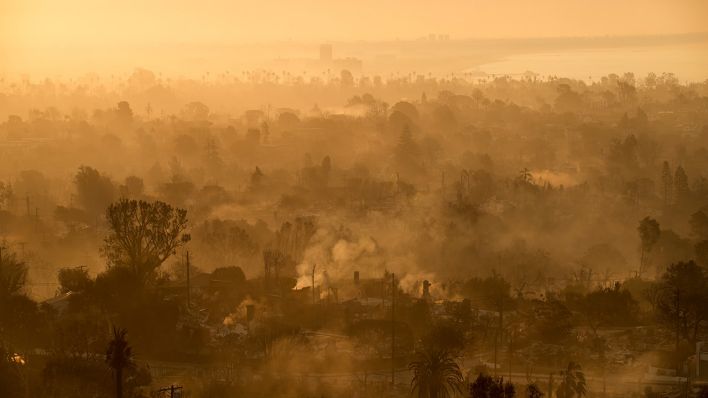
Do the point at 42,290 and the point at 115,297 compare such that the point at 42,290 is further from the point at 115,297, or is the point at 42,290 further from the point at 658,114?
the point at 658,114

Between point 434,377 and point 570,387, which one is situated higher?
point 434,377

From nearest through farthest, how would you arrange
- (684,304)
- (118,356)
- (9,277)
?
(118,356), (684,304), (9,277)

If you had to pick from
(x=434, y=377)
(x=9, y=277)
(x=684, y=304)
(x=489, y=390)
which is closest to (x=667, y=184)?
(x=684, y=304)

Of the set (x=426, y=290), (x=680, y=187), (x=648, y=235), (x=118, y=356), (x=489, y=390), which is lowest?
(x=489, y=390)

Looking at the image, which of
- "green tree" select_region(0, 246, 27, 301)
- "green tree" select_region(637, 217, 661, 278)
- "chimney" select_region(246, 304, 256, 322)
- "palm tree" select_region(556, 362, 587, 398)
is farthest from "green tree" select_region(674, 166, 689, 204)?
"green tree" select_region(0, 246, 27, 301)

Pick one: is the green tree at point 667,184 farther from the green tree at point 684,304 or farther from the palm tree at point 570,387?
the palm tree at point 570,387

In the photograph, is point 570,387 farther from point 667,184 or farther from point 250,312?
point 667,184

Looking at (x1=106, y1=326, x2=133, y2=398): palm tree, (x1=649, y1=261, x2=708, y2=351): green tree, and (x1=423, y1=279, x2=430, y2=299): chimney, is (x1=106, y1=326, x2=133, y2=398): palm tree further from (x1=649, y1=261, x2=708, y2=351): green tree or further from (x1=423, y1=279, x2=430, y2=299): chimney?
(x1=649, y1=261, x2=708, y2=351): green tree

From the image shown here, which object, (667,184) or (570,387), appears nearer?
(570,387)

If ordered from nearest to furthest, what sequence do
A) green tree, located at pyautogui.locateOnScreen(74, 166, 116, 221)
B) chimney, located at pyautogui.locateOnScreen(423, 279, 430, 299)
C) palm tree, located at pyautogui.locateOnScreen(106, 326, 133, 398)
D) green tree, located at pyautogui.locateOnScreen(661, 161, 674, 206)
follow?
palm tree, located at pyautogui.locateOnScreen(106, 326, 133, 398) < chimney, located at pyautogui.locateOnScreen(423, 279, 430, 299) < green tree, located at pyautogui.locateOnScreen(74, 166, 116, 221) < green tree, located at pyautogui.locateOnScreen(661, 161, 674, 206)

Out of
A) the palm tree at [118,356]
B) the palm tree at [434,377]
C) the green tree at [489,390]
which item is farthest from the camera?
the palm tree at [434,377]

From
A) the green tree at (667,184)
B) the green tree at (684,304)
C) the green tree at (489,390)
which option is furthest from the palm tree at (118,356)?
the green tree at (667,184)
